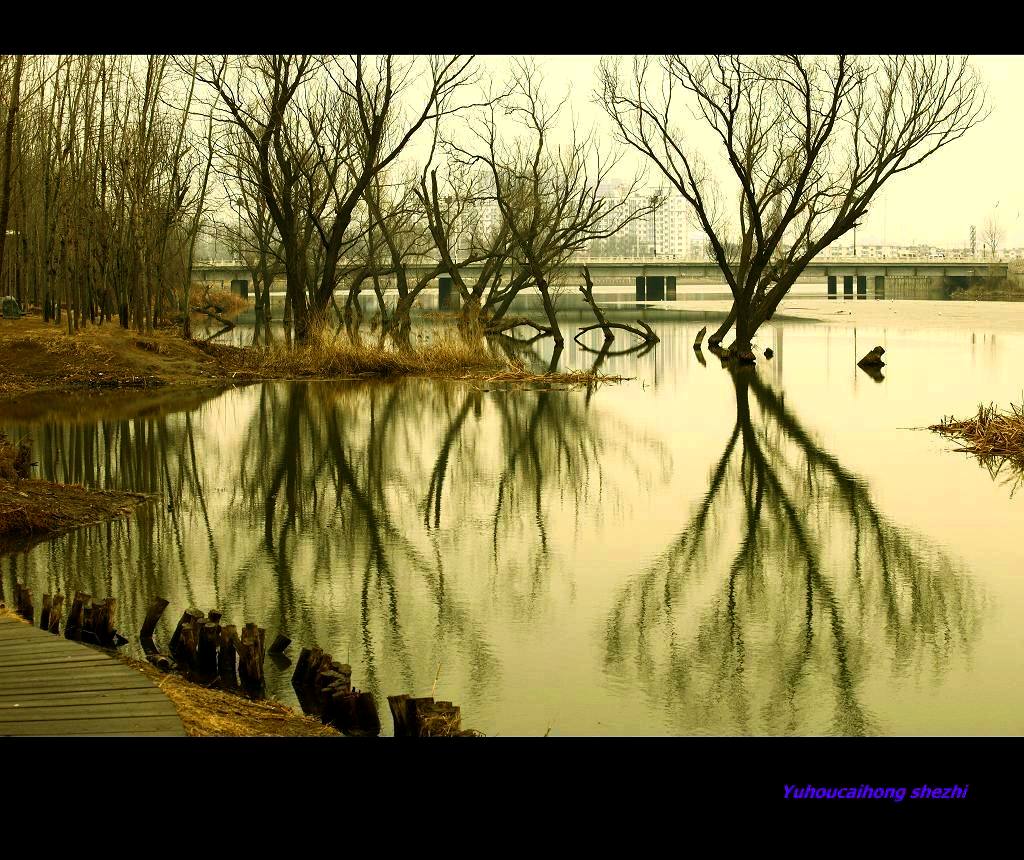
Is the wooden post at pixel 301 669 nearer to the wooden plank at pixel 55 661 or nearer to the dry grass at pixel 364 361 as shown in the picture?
the wooden plank at pixel 55 661

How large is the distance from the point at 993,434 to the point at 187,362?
16764 mm

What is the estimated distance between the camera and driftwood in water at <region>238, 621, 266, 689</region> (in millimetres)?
7219

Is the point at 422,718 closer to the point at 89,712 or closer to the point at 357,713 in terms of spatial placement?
the point at 357,713

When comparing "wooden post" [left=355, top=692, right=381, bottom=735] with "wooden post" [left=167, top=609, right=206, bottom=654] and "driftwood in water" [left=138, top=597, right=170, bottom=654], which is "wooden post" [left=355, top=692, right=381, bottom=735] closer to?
"wooden post" [left=167, top=609, right=206, bottom=654]

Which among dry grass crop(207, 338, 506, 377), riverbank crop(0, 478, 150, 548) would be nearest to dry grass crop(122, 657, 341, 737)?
riverbank crop(0, 478, 150, 548)

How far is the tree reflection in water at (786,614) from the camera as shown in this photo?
7.14 metres

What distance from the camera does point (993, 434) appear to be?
16.6 metres

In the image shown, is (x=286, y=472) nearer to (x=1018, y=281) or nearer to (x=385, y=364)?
(x=385, y=364)

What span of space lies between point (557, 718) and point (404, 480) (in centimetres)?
800

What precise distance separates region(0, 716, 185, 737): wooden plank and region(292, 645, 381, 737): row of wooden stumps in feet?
3.19

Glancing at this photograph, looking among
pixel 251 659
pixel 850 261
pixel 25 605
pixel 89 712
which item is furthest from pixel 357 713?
pixel 850 261

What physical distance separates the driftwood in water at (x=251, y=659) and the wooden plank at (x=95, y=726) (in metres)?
1.48

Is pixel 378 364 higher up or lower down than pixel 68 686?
higher up
